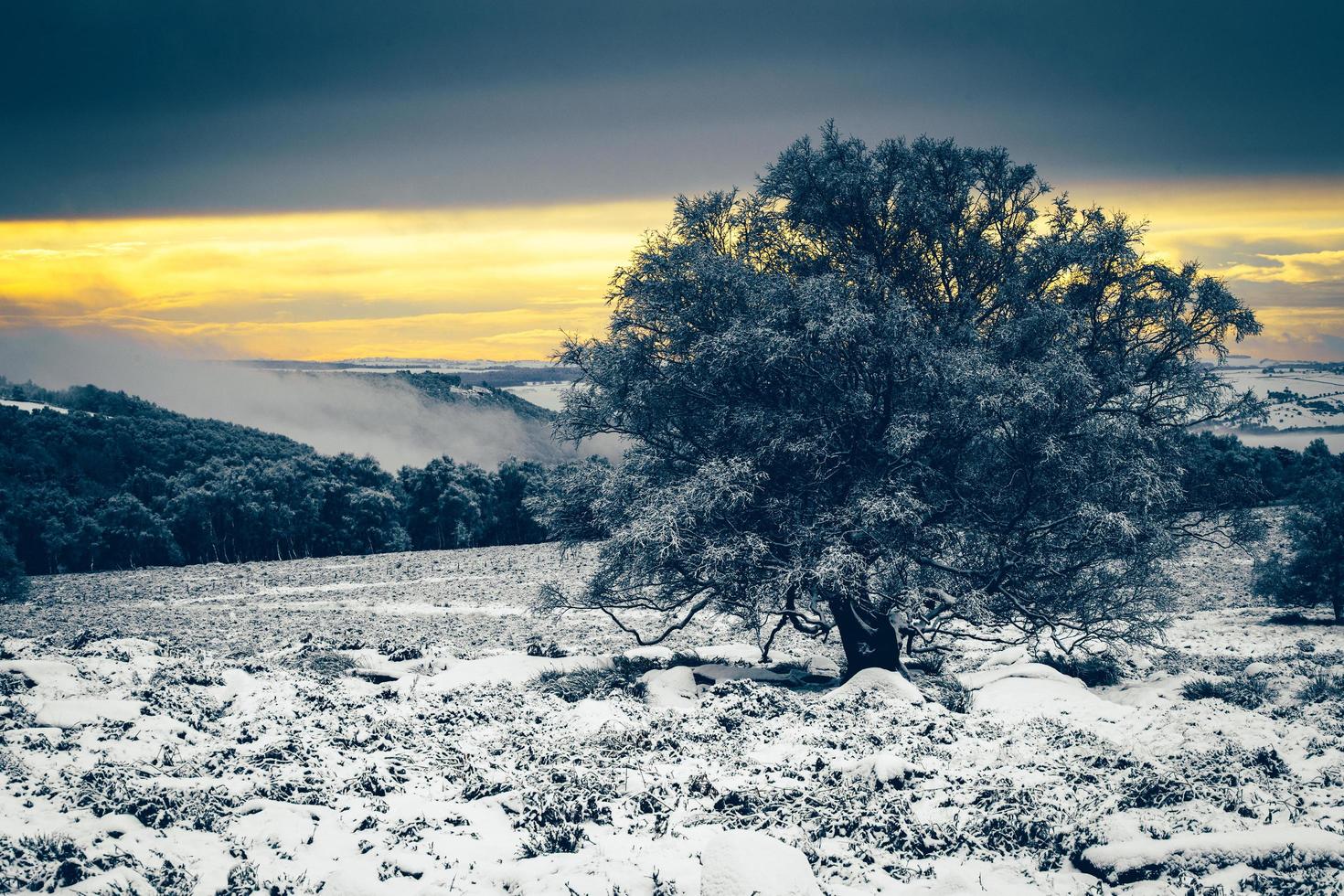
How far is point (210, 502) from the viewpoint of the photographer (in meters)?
84.8

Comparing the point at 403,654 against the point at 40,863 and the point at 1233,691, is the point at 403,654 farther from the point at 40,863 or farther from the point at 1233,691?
the point at 1233,691

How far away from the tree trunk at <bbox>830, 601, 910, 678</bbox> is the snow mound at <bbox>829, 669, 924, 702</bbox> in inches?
73.6

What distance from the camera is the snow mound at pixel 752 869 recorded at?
22.9ft

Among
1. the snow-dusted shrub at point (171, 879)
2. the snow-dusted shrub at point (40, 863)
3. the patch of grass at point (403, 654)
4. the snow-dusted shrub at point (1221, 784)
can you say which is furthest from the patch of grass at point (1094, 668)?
the snow-dusted shrub at point (40, 863)

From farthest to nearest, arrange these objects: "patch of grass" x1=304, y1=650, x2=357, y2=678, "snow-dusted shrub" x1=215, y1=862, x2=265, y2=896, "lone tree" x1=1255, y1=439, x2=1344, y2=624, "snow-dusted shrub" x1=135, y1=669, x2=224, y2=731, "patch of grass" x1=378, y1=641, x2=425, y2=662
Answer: "lone tree" x1=1255, y1=439, x2=1344, y2=624
"patch of grass" x1=378, y1=641, x2=425, y2=662
"patch of grass" x1=304, y1=650, x2=357, y2=678
"snow-dusted shrub" x1=135, y1=669, x2=224, y2=731
"snow-dusted shrub" x1=215, y1=862, x2=265, y2=896

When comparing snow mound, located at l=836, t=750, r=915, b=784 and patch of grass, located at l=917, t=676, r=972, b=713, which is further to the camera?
patch of grass, located at l=917, t=676, r=972, b=713

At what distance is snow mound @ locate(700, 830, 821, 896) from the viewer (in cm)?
697

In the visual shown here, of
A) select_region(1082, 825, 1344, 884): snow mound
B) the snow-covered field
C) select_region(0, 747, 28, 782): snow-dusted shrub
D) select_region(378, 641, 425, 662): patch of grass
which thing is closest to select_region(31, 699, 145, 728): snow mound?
the snow-covered field

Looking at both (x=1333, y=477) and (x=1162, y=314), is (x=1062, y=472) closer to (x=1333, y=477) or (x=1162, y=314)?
(x=1162, y=314)

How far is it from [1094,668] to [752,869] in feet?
49.9

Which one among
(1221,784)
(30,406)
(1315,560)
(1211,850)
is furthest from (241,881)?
(30,406)

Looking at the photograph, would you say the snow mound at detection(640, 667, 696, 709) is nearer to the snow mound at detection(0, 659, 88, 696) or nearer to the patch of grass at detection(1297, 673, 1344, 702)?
the snow mound at detection(0, 659, 88, 696)

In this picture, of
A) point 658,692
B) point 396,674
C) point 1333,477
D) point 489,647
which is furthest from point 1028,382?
point 1333,477

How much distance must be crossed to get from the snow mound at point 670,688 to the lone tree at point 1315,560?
1299 inches
